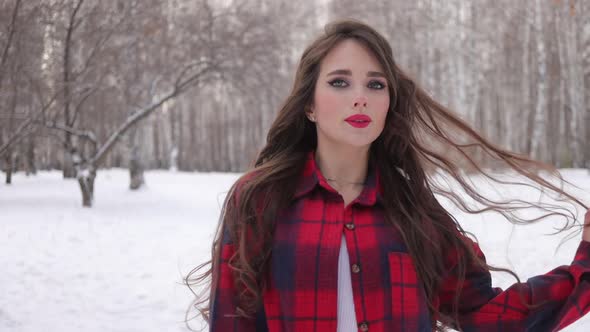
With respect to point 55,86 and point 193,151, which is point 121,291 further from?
point 193,151

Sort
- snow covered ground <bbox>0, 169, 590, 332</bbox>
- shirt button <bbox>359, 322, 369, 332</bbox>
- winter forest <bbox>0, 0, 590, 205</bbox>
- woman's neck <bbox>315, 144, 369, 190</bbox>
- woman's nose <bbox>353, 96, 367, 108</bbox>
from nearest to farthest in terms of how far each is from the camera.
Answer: shirt button <bbox>359, 322, 369, 332</bbox> → woman's nose <bbox>353, 96, 367, 108</bbox> → woman's neck <bbox>315, 144, 369, 190</bbox> → snow covered ground <bbox>0, 169, 590, 332</bbox> → winter forest <bbox>0, 0, 590, 205</bbox>

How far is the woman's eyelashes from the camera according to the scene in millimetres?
1733

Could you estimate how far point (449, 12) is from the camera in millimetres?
17672

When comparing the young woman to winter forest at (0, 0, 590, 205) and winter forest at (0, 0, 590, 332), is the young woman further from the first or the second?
winter forest at (0, 0, 590, 205)

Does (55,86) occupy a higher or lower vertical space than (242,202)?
higher

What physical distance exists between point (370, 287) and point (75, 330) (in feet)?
11.0

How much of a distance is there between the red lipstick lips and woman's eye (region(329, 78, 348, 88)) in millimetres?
115

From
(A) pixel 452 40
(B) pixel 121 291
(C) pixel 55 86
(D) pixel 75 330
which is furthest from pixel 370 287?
(A) pixel 452 40

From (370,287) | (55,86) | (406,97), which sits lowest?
(370,287)

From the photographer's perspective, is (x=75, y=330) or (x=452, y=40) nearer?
(x=75, y=330)

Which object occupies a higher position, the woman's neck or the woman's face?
the woman's face

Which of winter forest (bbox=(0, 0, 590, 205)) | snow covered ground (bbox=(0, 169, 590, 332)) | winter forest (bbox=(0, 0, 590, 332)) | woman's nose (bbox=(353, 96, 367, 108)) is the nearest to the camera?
woman's nose (bbox=(353, 96, 367, 108))

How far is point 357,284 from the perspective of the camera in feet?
5.21

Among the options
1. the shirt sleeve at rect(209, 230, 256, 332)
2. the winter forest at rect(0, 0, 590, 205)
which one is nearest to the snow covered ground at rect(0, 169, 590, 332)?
the shirt sleeve at rect(209, 230, 256, 332)
